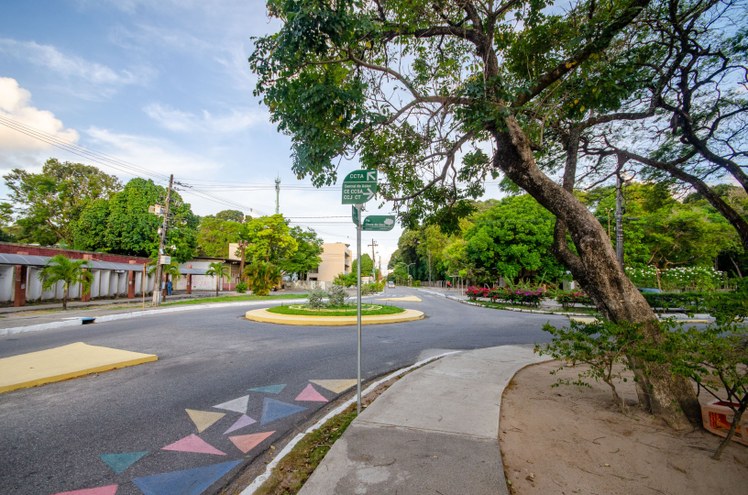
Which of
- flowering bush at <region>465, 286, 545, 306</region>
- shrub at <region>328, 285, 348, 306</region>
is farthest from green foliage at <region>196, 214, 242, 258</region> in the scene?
flowering bush at <region>465, 286, 545, 306</region>

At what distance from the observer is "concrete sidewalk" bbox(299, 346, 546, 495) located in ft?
8.71

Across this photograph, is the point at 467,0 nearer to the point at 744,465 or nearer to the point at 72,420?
the point at 744,465

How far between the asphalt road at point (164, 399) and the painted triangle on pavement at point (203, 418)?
72 millimetres

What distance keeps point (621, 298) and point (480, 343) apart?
5797mm

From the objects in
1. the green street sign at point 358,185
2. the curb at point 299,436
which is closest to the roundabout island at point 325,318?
the curb at point 299,436

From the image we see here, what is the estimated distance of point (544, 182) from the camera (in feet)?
15.2

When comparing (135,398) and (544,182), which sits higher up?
(544,182)

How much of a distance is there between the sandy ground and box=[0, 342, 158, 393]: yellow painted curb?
268 inches

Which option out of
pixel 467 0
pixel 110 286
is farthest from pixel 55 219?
pixel 467 0

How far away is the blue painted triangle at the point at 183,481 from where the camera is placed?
2.80m

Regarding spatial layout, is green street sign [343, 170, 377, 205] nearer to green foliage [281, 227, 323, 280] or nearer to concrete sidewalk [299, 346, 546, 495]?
concrete sidewalk [299, 346, 546, 495]

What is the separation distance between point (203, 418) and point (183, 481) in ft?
4.59

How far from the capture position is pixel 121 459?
3.25 meters

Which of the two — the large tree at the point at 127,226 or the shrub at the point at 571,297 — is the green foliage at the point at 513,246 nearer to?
the shrub at the point at 571,297
